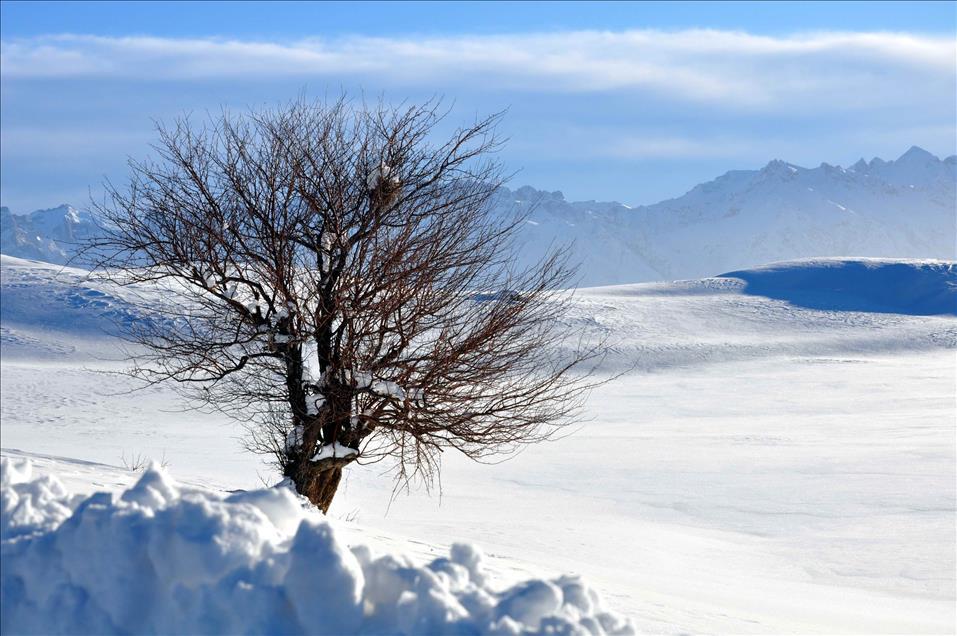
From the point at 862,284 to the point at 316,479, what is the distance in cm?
7780

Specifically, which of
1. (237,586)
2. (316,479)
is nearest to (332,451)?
(316,479)

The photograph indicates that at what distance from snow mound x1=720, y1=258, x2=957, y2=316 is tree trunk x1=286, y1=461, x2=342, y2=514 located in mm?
65398

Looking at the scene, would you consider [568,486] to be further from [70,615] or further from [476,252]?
[70,615]

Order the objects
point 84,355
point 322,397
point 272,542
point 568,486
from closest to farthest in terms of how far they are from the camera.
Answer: point 272,542
point 322,397
point 568,486
point 84,355

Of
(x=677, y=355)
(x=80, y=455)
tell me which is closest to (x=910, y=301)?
(x=677, y=355)

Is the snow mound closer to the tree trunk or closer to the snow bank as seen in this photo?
the tree trunk

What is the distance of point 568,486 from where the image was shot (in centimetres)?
2155

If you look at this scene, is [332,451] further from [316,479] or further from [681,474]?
[681,474]

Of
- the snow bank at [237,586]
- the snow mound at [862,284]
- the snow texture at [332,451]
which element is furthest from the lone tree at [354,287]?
the snow mound at [862,284]

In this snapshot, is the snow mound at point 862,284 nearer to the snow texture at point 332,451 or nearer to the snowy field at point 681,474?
the snowy field at point 681,474

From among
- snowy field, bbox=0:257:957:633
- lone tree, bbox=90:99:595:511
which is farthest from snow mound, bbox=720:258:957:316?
lone tree, bbox=90:99:595:511

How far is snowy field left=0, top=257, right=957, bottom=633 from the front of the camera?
38.9 feet

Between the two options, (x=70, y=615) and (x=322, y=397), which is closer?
(x=70, y=615)

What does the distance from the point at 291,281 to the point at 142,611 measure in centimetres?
607
